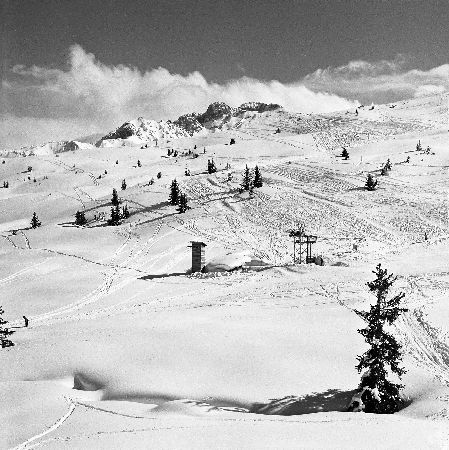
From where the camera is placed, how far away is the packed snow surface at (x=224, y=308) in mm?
13242

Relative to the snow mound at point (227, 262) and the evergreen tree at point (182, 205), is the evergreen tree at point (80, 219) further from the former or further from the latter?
the snow mound at point (227, 262)

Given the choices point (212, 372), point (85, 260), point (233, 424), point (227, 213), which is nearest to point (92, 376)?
point (212, 372)

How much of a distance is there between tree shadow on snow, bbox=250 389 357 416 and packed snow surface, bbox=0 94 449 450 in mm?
61

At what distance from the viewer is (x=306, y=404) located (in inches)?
601

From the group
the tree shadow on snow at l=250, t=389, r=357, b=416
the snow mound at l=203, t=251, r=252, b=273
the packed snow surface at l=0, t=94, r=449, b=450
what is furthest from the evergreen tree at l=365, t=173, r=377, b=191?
the tree shadow on snow at l=250, t=389, r=357, b=416

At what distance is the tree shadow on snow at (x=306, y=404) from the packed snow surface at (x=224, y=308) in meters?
0.06

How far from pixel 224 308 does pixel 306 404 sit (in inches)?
437

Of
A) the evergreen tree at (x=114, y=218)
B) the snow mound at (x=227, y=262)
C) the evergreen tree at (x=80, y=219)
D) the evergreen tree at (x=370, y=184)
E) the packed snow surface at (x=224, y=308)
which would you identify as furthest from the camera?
the evergreen tree at (x=370, y=184)

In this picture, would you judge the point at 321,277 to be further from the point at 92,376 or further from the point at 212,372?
the point at 92,376

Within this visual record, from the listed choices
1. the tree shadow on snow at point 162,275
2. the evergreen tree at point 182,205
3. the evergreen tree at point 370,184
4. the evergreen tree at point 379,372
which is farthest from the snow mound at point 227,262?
the evergreen tree at point 370,184

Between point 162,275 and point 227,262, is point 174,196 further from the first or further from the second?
point 227,262

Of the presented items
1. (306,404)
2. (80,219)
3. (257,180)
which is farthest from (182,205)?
(306,404)

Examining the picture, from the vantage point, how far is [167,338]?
20.5 metres

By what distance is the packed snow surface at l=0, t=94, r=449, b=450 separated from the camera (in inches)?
521
